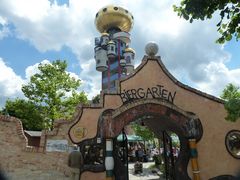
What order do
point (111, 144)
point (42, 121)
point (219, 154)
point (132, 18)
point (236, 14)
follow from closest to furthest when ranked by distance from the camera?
point (236, 14)
point (111, 144)
point (219, 154)
point (42, 121)
point (132, 18)

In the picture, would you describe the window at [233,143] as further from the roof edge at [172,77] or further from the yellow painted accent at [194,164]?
the yellow painted accent at [194,164]

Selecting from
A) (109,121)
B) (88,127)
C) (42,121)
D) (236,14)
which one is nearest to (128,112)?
(109,121)

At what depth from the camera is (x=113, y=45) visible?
43.0 m

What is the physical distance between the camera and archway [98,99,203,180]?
9117 millimetres

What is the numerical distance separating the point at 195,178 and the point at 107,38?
36.7 m

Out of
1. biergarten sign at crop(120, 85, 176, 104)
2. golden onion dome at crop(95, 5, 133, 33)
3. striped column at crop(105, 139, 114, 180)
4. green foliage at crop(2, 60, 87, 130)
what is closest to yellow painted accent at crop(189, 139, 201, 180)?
biergarten sign at crop(120, 85, 176, 104)

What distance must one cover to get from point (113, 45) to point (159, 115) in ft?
113

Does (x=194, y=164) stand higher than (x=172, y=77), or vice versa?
(x=172, y=77)

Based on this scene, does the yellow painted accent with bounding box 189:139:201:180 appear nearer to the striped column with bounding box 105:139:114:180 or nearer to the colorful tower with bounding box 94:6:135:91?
→ the striped column with bounding box 105:139:114:180

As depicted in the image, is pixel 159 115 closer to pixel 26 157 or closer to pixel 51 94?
pixel 26 157

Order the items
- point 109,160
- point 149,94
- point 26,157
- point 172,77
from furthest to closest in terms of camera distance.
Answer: point 172,77 < point 149,94 < point 26,157 < point 109,160

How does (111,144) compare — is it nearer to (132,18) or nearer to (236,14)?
(236,14)

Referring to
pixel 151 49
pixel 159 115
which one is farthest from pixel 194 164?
pixel 151 49

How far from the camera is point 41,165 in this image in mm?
9695
